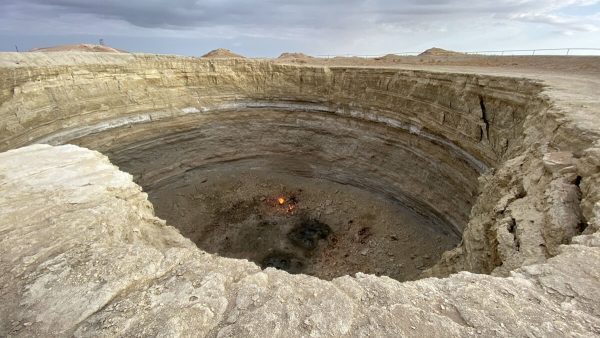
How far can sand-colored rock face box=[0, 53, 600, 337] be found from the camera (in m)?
2.82

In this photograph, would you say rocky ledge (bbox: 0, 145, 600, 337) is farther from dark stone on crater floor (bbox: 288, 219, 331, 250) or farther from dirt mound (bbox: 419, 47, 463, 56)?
dirt mound (bbox: 419, 47, 463, 56)

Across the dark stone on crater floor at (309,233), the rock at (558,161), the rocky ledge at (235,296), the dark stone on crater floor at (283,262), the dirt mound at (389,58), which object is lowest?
the dark stone on crater floor at (283,262)

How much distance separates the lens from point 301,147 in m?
17.7

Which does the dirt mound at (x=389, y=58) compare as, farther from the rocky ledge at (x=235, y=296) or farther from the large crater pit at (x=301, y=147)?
the rocky ledge at (x=235, y=296)

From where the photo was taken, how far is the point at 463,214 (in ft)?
38.3

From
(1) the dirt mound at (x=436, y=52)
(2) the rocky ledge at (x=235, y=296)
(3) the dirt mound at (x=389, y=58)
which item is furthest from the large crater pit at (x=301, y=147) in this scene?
(1) the dirt mound at (x=436, y=52)

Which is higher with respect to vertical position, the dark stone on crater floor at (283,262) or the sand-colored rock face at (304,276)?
the sand-colored rock face at (304,276)

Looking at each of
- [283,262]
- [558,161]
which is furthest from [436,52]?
[558,161]

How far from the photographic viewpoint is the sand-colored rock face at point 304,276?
9.25 feet

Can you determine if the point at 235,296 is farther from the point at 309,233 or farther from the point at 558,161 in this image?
the point at 309,233

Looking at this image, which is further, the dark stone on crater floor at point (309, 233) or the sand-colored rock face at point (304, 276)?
the dark stone on crater floor at point (309, 233)

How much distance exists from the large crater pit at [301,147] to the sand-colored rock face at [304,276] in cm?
12

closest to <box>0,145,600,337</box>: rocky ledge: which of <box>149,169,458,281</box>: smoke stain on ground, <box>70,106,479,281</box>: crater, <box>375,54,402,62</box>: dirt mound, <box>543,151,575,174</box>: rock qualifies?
<box>543,151,575,174</box>: rock

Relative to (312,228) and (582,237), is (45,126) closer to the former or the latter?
(312,228)
